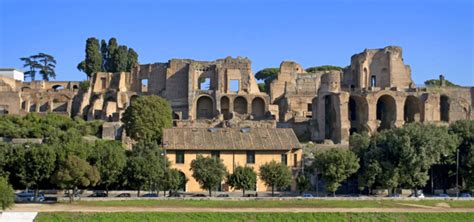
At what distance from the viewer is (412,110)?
288 feet

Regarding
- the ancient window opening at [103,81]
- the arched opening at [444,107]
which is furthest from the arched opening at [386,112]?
the ancient window opening at [103,81]

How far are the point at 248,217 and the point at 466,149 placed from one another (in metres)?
23.0

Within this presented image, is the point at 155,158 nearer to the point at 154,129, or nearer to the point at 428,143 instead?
the point at 154,129

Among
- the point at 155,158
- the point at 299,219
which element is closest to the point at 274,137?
the point at 155,158

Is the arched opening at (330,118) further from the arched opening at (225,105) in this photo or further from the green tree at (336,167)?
the green tree at (336,167)

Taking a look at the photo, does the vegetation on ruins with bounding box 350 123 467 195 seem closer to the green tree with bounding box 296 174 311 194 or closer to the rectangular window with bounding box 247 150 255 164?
the green tree with bounding box 296 174 311 194

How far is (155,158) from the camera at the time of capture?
57.7 meters

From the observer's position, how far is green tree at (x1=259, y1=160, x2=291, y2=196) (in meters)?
57.8

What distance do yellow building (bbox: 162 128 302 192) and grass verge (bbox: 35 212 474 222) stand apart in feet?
40.2

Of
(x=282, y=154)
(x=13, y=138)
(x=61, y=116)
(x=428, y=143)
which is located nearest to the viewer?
(x=428, y=143)

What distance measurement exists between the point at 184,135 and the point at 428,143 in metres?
20.3

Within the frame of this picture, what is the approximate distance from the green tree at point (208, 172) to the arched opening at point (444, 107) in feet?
124

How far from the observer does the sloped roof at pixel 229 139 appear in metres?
62.6

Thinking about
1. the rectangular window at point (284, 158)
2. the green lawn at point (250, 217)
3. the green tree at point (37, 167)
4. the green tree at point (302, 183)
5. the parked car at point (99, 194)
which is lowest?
the green lawn at point (250, 217)
